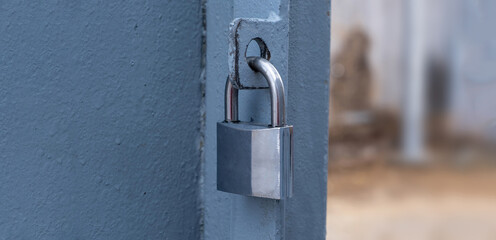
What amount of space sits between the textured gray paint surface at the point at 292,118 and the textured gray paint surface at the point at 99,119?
3cm

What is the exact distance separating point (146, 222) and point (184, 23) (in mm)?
256

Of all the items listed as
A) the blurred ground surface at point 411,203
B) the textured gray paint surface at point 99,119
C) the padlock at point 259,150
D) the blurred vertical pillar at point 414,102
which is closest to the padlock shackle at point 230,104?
the padlock at point 259,150

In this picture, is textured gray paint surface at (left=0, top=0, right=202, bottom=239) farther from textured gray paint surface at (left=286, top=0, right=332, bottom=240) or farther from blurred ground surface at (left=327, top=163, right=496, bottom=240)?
blurred ground surface at (left=327, top=163, right=496, bottom=240)

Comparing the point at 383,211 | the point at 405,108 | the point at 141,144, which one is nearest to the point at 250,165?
the point at 141,144

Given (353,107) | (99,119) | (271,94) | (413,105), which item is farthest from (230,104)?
(413,105)

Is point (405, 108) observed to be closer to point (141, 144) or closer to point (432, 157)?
point (432, 157)

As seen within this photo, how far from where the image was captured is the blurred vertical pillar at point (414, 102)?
22.4 feet

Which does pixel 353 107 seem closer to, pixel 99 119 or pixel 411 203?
pixel 411 203

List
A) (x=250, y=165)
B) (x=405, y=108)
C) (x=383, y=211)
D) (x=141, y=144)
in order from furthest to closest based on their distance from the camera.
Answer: (x=405, y=108) < (x=383, y=211) < (x=141, y=144) < (x=250, y=165)

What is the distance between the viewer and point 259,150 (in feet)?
1.90

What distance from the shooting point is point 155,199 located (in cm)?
72

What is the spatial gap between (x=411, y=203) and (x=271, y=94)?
228 inches

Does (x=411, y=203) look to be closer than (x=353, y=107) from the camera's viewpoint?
Yes

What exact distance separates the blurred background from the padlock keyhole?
5.35 metres
